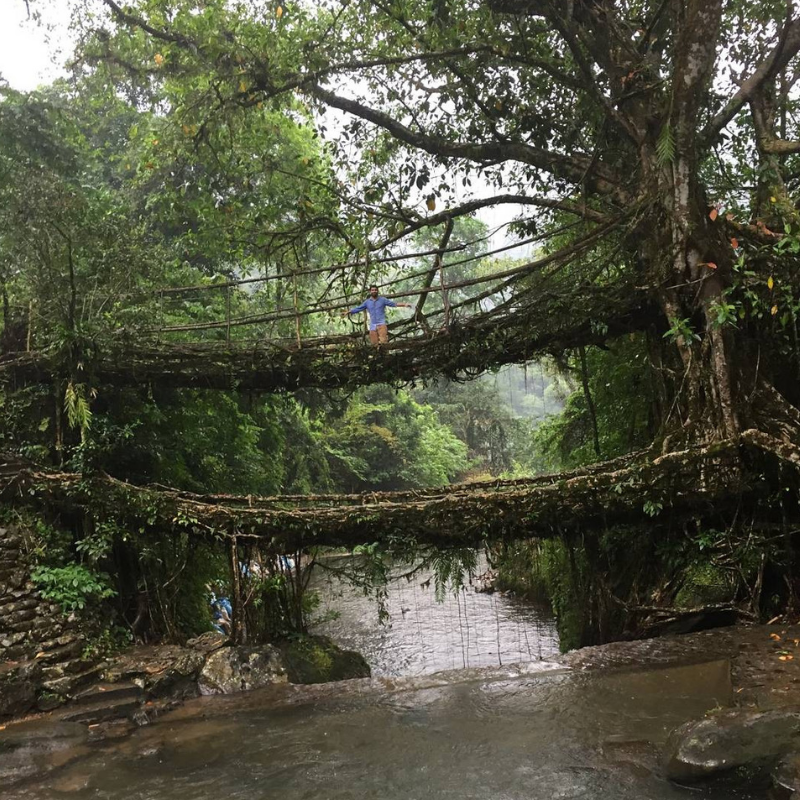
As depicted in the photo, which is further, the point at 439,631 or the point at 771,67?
the point at 439,631

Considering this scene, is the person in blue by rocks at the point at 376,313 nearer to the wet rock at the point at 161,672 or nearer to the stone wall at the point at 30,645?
the wet rock at the point at 161,672

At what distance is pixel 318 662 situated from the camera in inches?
318

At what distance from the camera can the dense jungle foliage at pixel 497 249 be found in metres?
7.26

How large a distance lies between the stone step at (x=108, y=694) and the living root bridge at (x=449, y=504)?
1.93 metres

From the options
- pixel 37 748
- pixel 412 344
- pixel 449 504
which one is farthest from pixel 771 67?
pixel 37 748

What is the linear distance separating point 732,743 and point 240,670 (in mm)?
5335

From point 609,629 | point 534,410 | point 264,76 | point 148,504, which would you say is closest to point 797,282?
point 609,629

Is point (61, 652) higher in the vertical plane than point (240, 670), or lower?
higher

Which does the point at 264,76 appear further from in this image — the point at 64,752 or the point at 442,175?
the point at 64,752

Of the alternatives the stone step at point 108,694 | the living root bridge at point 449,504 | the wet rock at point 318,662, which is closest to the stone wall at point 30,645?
the stone step at point 108,694

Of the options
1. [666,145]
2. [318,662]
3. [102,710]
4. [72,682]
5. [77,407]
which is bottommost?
[318,662]

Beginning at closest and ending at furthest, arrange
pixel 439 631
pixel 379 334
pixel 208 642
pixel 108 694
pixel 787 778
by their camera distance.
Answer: pixel 787 778 → pixel 108 694 → pixel 208 642 → pixel 379 334 → pixel 439 631

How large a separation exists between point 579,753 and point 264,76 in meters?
9.20

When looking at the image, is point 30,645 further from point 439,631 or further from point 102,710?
point 439,631
